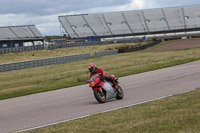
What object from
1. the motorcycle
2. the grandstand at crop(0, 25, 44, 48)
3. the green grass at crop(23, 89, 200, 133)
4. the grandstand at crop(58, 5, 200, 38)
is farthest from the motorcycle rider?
the grandstand at crop(58, 5, 200, 38)

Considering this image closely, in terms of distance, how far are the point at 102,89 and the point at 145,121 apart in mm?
5043

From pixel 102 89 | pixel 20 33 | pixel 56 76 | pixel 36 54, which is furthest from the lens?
pixel 20 33

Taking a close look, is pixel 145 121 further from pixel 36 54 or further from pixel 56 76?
pixel 36 54

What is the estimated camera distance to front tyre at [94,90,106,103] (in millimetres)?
12633

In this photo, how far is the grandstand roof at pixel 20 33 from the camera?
84.1 metres

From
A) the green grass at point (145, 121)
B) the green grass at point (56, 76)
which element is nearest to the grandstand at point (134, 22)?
the green grass at point (56, 76)

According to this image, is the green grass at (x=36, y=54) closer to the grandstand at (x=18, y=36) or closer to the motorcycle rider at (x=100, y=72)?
the grandstand at (x=18, y=36)

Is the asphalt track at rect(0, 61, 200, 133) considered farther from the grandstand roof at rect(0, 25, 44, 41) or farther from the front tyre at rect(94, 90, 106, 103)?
the grandstand roof at rect(0, 25, 44, 41)

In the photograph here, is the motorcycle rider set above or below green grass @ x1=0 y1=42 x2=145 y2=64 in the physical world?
above

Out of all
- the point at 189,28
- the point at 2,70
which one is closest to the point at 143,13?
the point at 189,28

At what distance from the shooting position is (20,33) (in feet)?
290

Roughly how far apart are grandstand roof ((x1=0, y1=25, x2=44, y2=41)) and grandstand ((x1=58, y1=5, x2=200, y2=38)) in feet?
43.4

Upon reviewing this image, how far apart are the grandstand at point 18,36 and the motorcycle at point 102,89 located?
68.5 meters

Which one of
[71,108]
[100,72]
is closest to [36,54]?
[100,72]
